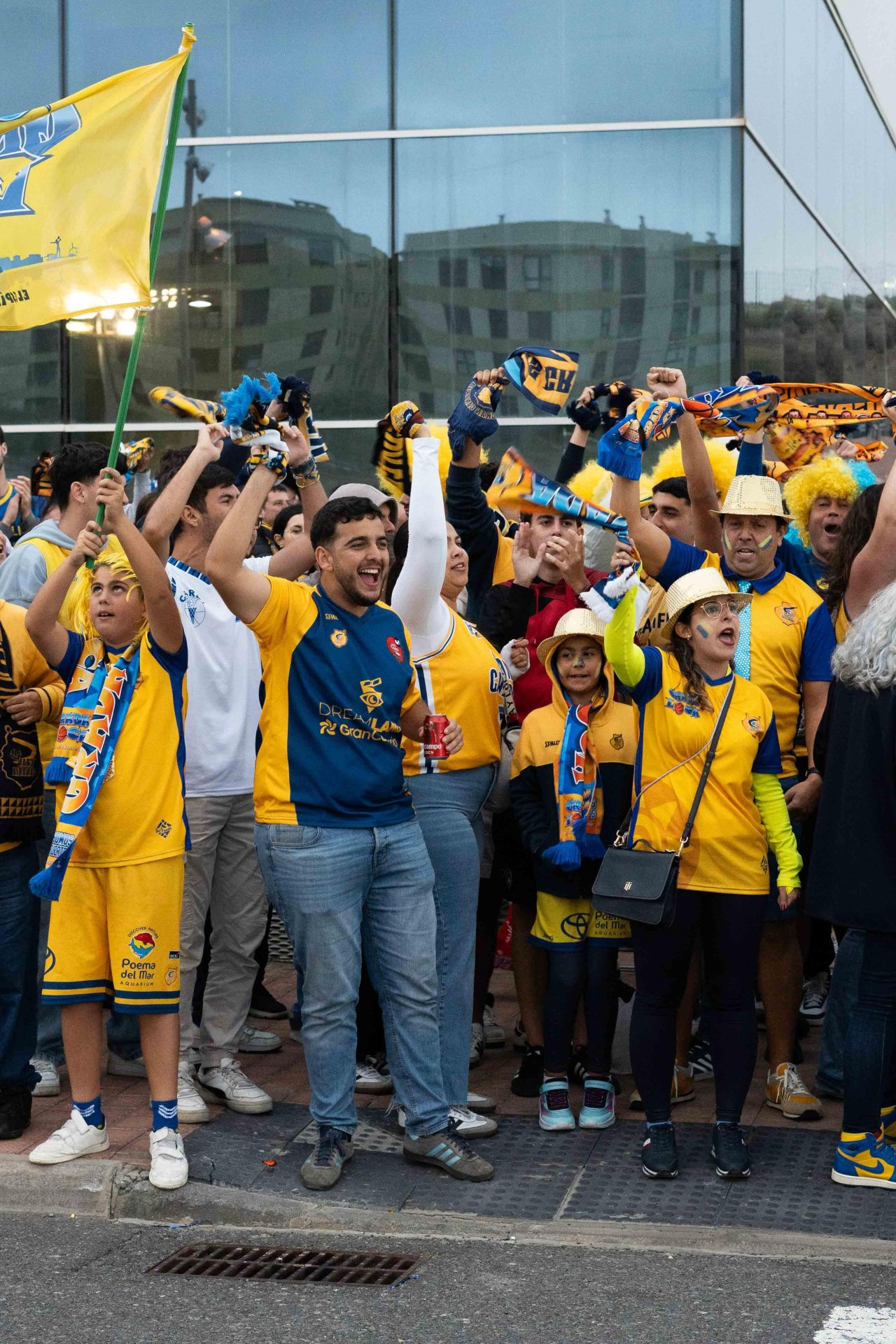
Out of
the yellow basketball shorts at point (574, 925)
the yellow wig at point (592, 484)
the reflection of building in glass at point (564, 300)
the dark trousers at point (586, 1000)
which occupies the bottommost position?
the dark trousers at point (586, 1000)

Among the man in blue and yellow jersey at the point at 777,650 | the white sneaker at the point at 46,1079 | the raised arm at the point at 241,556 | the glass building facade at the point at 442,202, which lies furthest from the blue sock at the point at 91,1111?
the glass building facade at the point at 442,202

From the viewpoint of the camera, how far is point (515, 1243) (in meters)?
4.57

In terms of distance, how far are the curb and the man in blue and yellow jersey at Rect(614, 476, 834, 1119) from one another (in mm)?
1028

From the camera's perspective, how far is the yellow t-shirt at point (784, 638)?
5469mm

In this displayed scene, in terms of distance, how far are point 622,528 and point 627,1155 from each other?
6.97 feet

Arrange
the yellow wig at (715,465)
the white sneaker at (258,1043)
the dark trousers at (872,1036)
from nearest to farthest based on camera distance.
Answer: the dark trousers at (872,1036)
the white sneaker at (258,1043)
the yellow wig at (715,465)

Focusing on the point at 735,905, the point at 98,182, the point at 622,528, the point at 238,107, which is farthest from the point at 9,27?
the point at 735,905

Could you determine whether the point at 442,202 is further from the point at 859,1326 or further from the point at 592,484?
the point at 859,1326

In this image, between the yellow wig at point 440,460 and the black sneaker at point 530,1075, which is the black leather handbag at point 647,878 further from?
the yellow wig at point 440,460

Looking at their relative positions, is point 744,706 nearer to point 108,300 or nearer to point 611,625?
point 611,625

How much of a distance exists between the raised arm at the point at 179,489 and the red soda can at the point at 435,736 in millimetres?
1055

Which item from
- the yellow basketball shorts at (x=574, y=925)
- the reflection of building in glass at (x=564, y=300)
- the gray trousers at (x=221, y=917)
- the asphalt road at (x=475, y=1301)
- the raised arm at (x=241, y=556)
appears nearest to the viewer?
the asphalt road at (x=475, y=1301)

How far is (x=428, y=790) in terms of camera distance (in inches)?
207

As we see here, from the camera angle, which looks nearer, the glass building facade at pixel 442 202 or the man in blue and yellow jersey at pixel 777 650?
the man in blue and yellow jersey at pixel 777 650
